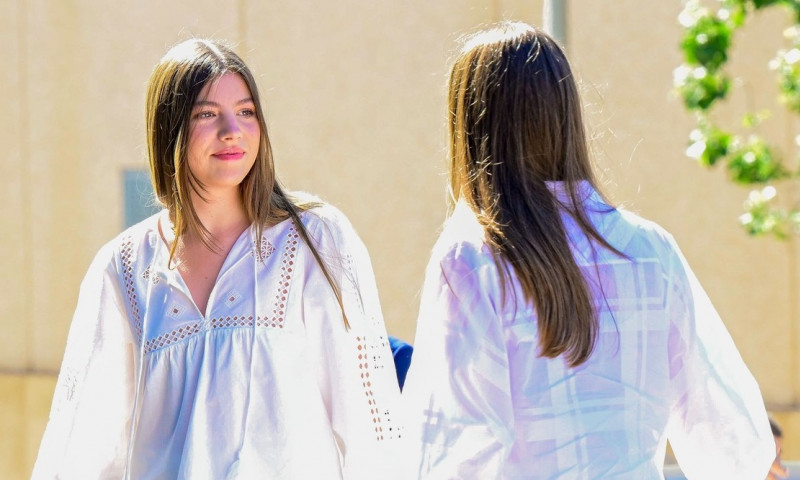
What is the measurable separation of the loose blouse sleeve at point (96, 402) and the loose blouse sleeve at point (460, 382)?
0.95 metres

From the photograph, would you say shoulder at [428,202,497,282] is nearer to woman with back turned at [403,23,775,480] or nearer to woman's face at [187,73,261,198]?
woman with back turned at [403,23,775,480]

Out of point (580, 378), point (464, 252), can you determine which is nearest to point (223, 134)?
point (464, 252)

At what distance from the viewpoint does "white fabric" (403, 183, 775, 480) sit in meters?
2.20

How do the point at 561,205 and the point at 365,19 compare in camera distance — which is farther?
the point at 365,19

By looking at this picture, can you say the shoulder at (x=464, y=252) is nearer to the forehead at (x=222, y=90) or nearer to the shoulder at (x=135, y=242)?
the forehead at (x=222, y=90)

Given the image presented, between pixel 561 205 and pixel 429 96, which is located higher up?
pixel 561 205

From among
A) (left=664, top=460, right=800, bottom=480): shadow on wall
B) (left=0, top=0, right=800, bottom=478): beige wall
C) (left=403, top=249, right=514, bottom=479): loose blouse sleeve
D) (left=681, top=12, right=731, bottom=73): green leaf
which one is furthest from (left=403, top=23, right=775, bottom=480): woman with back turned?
(left=0, top=0, right=800, bottom=478): beige wall

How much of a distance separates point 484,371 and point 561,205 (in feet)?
1.07

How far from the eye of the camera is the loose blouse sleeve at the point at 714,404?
234 cm

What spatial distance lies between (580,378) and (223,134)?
1.10 meters

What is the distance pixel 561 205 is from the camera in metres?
2.30

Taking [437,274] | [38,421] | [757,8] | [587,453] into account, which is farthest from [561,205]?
[38,421]

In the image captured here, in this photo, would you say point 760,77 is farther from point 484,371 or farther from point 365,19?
point 484,371

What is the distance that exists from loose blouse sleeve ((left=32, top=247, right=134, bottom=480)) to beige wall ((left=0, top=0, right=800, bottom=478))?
9.80 feet
